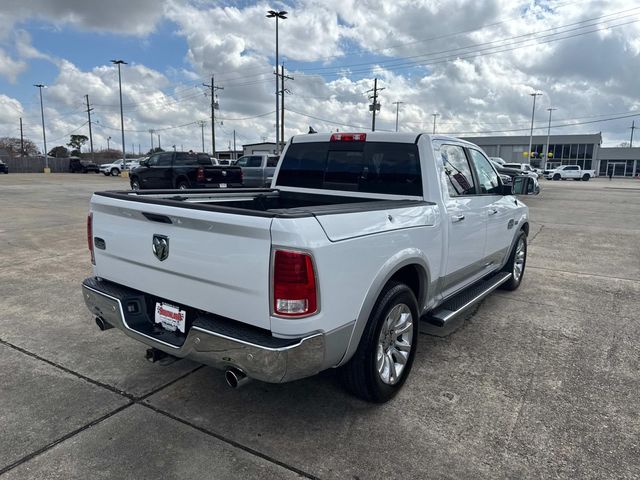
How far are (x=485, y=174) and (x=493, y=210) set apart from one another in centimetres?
40

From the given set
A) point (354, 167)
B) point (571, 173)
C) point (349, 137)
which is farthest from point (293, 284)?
point (571, 173)

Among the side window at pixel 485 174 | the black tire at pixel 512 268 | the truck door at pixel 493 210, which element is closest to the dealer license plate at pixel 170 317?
the truck door at pixel 493 210

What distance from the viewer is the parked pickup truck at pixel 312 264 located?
7.86 ft

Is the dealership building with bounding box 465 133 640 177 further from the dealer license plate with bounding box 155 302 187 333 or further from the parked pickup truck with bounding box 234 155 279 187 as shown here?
the dealer license plate with bounding box 155 302 187 333

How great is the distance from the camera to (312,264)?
92.4 inches

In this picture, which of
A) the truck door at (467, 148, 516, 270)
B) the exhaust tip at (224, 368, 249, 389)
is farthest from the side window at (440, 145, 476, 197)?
the exhaust tip at (224, 368, 249, 389)

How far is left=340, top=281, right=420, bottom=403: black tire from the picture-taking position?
2928 millimetres

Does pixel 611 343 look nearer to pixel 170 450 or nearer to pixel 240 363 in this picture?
pixel 240 363

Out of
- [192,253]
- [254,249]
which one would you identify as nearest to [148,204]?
[192,253]

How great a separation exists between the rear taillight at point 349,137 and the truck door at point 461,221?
70 centimetres

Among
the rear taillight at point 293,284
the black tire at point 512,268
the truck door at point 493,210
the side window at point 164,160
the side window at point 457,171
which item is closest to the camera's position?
the rear taillight at point 293,284

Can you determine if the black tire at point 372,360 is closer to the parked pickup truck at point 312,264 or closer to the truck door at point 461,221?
the parked pickup truck at point 312,264

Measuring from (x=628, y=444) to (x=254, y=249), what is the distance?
8.37 ft

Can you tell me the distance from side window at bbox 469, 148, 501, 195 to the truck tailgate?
3000mm
